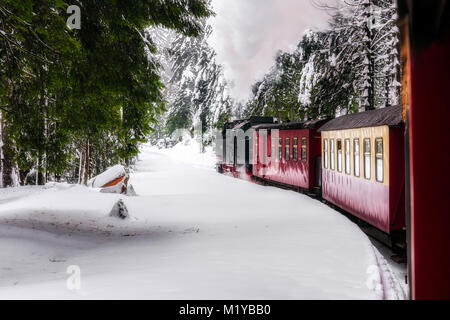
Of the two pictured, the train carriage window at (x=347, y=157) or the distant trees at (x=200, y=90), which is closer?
the train carriage window at (x=347, y=157)

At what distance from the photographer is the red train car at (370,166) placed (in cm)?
800

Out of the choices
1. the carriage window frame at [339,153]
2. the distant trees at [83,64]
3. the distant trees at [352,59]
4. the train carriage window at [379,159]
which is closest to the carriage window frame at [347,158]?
the carriage window frame at [339,153]

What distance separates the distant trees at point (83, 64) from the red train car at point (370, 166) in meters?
4.64

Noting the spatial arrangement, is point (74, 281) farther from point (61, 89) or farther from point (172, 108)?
point (172, 108)

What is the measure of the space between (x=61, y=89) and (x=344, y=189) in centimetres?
824

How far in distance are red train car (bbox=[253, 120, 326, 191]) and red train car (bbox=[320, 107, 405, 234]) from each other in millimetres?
1958

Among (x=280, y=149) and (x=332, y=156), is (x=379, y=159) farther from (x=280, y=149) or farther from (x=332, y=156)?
(x=280, y=149)

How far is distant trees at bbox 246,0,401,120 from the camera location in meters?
18.0

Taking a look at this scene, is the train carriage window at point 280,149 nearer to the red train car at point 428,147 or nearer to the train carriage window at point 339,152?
the train carriage window at point 339,152

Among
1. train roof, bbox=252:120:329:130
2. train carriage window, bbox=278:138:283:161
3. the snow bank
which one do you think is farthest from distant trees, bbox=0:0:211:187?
the snow bank

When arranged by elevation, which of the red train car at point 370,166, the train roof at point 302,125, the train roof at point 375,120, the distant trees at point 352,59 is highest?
the distant trees at point 352,59

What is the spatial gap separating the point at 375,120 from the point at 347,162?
2.60 metres

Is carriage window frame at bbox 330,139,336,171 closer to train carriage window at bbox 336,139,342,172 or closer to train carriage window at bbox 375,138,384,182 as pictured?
train carriage window at bbox 336,139,342,172
